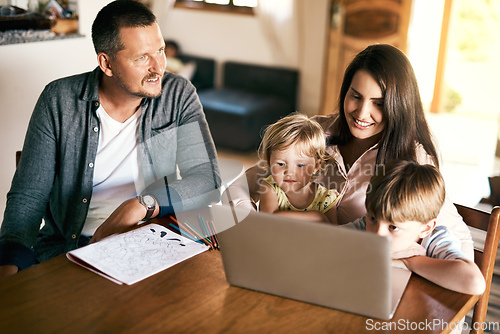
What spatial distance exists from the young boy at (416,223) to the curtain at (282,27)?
420 cm

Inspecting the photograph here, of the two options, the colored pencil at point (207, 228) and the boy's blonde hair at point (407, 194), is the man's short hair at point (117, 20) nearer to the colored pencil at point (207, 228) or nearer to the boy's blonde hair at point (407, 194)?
the colored pencil at point (207, 228)

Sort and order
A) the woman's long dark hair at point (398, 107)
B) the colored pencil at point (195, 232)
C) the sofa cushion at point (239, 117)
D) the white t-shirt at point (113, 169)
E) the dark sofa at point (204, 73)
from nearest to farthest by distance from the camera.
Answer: the colored pencil at point (195, 232) → the woman's long dark hair at point (398, 107) → the white t-shirt at point (113, 169) → the sofa cushion at point (239, 117) → the dark sofa at point (204, 73)

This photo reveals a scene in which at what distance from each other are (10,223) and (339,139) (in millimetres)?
1049

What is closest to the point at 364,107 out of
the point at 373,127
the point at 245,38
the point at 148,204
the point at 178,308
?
the point at 373,127

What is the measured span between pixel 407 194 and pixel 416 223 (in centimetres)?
8

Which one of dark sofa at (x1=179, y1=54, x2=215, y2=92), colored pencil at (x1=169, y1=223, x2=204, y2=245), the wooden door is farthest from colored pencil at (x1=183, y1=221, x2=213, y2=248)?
dark sofa at (x1=179, y1=54, x2=215, y2=92)

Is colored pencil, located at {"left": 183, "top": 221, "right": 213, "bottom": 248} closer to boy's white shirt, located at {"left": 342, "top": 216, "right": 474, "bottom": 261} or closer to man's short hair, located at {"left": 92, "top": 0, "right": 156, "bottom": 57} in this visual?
boy's white shirt, located at {"left": 342, "top": 216, "right": 474, "bottom": 261}

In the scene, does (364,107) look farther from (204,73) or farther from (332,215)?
(204,73)

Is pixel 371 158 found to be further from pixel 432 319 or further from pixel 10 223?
pixel 10 223

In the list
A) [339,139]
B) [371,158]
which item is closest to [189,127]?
[339,139]

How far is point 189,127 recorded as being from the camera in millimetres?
1788

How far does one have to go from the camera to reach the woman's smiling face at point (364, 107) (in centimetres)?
150

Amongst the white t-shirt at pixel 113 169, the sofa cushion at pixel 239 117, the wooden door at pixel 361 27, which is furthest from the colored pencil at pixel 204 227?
the wooden door at pixel 361 27

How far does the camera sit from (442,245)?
121 centimetres
